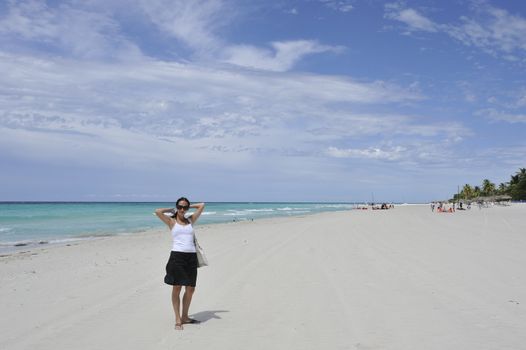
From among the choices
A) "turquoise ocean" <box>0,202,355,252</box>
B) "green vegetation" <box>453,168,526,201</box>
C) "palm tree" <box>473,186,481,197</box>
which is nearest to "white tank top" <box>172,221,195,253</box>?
"turquoise ocean" <box>0,202,355,252</box>

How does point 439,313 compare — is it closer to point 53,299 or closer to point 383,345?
point 383,345

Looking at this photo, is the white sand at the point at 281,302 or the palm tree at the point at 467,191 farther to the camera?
the palm tree at the point at 467,191

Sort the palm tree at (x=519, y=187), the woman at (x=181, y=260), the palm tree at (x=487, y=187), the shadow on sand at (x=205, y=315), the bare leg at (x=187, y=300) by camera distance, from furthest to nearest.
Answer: the palm tree at (x=487, y=187) → the palm tree at (x=519, y=187) → the shadow on sand at (x=205, y=315) → the bare leg at (x=187, y=300) → the woman at (x=181, y=260)

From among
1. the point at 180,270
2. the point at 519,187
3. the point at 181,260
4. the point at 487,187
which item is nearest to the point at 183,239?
the point at 181,260

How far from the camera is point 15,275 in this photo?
11141 millimetres

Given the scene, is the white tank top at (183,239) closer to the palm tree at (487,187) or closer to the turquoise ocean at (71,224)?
the turquoise ocean at (71,224)

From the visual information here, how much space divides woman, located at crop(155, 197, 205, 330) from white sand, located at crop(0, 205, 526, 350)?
38 centimetres

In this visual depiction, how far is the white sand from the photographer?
19.3 feet

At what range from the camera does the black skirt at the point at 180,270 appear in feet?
21.1

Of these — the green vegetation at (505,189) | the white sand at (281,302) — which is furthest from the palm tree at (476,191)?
the white sand at (281,302)

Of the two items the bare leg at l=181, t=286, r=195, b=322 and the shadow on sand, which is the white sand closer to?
the shadow on sand

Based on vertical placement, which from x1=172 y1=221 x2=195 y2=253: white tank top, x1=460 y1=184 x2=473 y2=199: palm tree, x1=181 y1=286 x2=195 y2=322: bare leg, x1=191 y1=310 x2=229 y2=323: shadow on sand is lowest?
x1=191 y1=310 x2=229 y2=323: shadow on sand

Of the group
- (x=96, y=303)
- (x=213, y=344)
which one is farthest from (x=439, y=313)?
(x=96, y=303)

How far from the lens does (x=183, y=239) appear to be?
649cm
